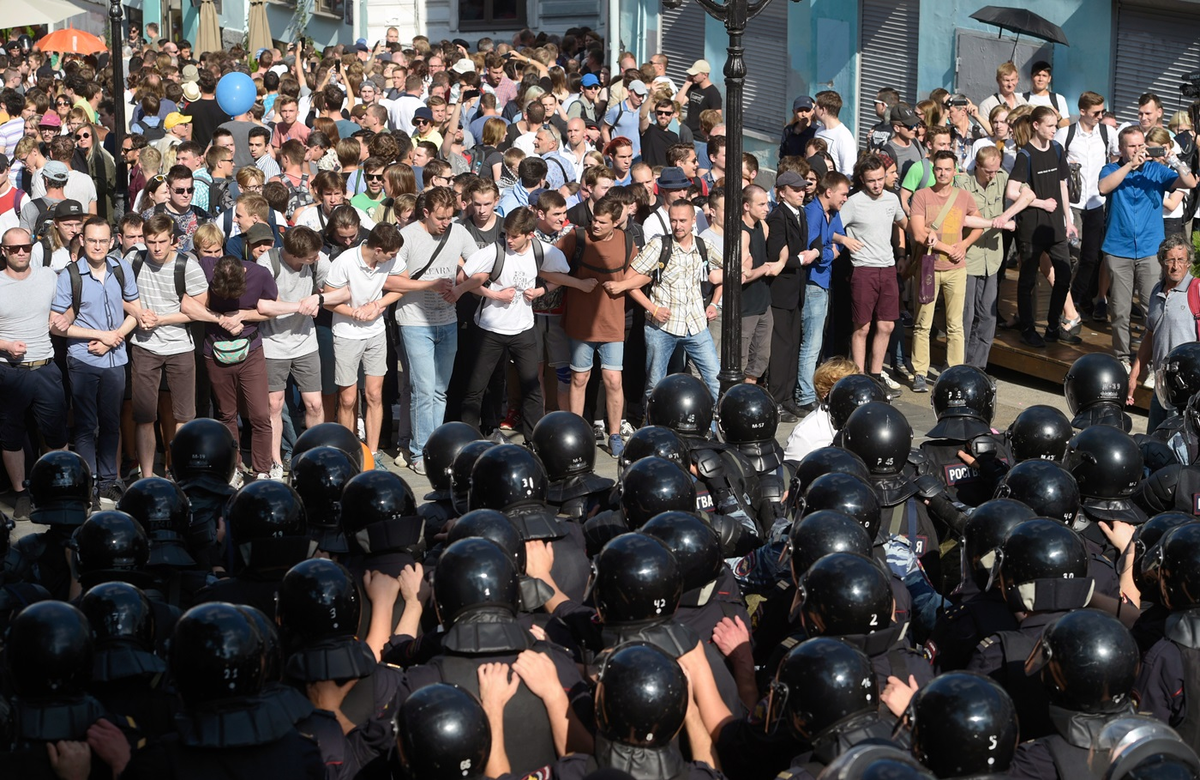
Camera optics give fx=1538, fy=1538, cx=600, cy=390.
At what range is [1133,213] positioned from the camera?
11.2 metres

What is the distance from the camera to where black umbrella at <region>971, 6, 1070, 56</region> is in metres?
15.5

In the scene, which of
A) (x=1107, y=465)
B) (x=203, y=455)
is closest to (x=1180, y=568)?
(x=1107, y=465)

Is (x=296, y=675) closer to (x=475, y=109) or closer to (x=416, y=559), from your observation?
(x=416, y=559)

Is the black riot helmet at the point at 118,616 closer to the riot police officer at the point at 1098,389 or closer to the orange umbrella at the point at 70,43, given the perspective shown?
the riot police officer at the point at 1098,389

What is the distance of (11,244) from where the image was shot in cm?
852

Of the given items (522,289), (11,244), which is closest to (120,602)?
(11,244)

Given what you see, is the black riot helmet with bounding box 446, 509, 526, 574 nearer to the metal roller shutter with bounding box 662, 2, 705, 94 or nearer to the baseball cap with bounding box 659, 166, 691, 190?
the baseball cap with bounding box 659, 166, 691, 190

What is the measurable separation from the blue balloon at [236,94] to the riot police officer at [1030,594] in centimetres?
1116

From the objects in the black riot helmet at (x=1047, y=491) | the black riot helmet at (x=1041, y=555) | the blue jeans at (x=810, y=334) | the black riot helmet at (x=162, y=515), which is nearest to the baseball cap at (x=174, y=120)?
the blue jeans at (x=810, y=334)

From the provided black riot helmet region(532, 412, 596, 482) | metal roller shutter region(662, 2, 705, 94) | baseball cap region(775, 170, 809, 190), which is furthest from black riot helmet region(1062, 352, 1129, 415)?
metal roller shutter region(662, 2, 705, 94)

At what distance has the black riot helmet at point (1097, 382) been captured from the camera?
740 centimetres

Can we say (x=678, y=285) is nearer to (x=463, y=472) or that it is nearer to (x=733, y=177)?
(x=733, y=177)

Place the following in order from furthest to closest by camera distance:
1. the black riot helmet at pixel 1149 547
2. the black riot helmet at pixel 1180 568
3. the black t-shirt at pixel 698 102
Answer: the black t-shirt at pixel 698 102, the black riot helmet at pixel 1149 547, the black riot helmet at pixel 1180 568

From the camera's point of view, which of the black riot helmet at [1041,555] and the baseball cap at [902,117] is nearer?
the black riot helmet at [1041,555]
